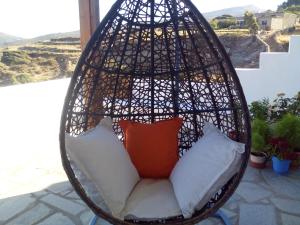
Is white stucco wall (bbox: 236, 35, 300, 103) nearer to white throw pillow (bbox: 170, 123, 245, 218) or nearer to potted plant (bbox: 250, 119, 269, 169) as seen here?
potted plant (bbox: 250, 119, 269, 169)

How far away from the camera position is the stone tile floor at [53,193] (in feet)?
7.00

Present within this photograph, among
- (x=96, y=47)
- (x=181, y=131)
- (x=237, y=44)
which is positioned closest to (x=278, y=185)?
(x=181, y=131)

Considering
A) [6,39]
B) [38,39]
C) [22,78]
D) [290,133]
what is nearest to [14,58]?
[22,78]

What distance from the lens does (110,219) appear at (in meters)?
1.57

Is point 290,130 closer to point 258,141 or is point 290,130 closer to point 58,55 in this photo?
point 258,141

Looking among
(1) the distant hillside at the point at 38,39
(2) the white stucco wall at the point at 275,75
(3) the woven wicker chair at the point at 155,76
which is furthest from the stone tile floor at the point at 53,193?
(1) the distant hillside at the point at 38,39

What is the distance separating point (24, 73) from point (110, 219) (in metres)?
6.81

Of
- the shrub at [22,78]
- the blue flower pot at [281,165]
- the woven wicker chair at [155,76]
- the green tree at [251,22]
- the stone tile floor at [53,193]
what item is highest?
the green tree at [251,22]

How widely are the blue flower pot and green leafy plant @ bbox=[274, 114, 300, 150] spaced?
0.45 feet

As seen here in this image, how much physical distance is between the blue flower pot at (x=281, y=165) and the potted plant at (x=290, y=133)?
5 centimetres

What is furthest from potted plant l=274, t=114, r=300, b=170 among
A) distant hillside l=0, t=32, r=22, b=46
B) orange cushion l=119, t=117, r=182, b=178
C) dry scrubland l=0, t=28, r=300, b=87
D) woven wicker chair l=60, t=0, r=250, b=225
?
distant hillside l=0, t=32, r=22, b=46

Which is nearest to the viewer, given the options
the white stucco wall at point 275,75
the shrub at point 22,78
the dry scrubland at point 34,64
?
the white stucco wall at point 275,75

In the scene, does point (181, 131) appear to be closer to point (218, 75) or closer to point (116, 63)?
point (218, 75)

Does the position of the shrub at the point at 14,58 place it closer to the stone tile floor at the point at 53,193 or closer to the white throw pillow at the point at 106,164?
the stone tile floor at the point at 53,193
